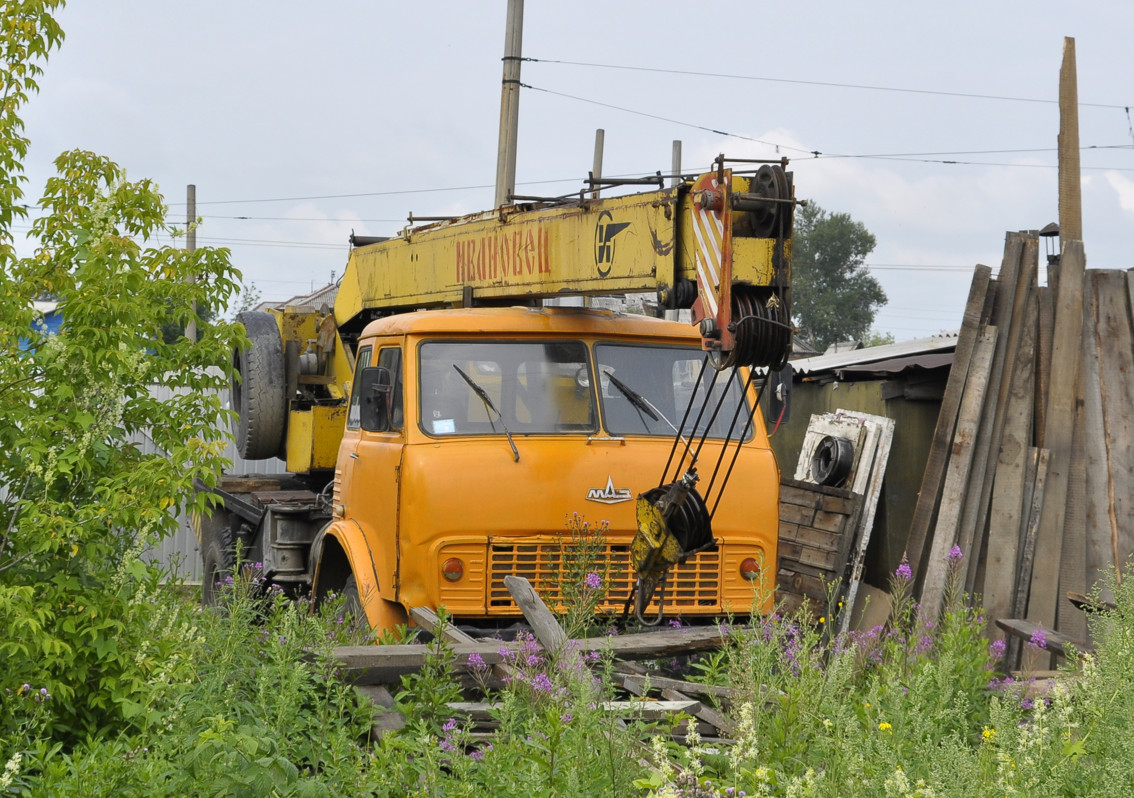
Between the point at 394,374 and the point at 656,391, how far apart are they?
145 centimetres

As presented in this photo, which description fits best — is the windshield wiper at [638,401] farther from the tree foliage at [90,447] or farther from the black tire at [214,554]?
the black tire at [214,554]

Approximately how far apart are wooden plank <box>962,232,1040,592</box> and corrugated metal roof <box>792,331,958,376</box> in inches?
67.4

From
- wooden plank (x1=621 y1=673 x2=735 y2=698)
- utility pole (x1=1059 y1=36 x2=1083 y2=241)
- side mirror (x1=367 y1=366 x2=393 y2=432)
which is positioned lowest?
wooden plank (x1=621 y1=673 x2=735 y2=698)

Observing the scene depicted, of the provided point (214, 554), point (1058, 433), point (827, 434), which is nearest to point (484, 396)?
point (1058, 433)

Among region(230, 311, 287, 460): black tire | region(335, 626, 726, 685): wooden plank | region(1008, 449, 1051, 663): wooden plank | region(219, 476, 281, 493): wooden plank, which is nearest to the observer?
region(335, 626, 726, 685): wooden plank

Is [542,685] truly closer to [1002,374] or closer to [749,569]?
[749,569]

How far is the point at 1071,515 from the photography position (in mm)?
8023

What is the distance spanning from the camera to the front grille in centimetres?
564

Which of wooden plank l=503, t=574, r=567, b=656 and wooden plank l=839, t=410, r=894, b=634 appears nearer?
wooden plank l=503, t=574, r=567, b=656

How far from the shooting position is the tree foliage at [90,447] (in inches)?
161

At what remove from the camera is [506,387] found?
6137mm

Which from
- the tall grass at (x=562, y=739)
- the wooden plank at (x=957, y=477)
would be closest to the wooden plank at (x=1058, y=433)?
the wooden plank at (x=957, y=477)

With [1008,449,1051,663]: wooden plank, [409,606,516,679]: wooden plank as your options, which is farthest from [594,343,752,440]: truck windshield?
[1008,449,1051,663]: wooden plank

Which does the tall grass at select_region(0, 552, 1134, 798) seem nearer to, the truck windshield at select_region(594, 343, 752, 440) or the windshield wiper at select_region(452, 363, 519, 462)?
the windshield wiper at select_region(452, 363, 519, 462)
